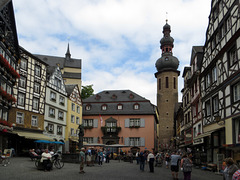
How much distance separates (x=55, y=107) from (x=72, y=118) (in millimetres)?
6503

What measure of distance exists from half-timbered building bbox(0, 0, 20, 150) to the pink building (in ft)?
73.0

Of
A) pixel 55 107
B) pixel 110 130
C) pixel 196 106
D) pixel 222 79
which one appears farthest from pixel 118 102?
pixel 222 79

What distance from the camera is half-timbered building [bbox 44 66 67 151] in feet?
127

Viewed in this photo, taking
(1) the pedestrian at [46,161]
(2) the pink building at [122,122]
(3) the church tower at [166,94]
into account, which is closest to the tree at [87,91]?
(2) the pink building at [122,122]

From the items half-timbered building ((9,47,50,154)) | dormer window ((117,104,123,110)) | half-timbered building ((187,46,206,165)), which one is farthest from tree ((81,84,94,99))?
half-timbered building ((187,46,206,165))

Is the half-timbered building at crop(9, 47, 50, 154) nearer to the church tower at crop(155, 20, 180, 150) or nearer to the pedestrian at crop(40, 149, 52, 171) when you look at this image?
the pedestrian at crop(40, 149, 52, 171)

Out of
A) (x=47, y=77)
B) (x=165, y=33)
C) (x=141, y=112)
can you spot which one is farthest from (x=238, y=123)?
(x=165, y=33)

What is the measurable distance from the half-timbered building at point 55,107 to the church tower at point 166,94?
2736cm

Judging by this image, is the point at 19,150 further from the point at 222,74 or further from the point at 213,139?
the point at 222,74

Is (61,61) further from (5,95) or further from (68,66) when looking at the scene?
(5,95)

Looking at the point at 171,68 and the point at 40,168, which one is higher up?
the point at 171,68

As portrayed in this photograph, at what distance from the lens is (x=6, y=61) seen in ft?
86.6

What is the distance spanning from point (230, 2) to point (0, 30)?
746 inches

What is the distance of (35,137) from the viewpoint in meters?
32.3
